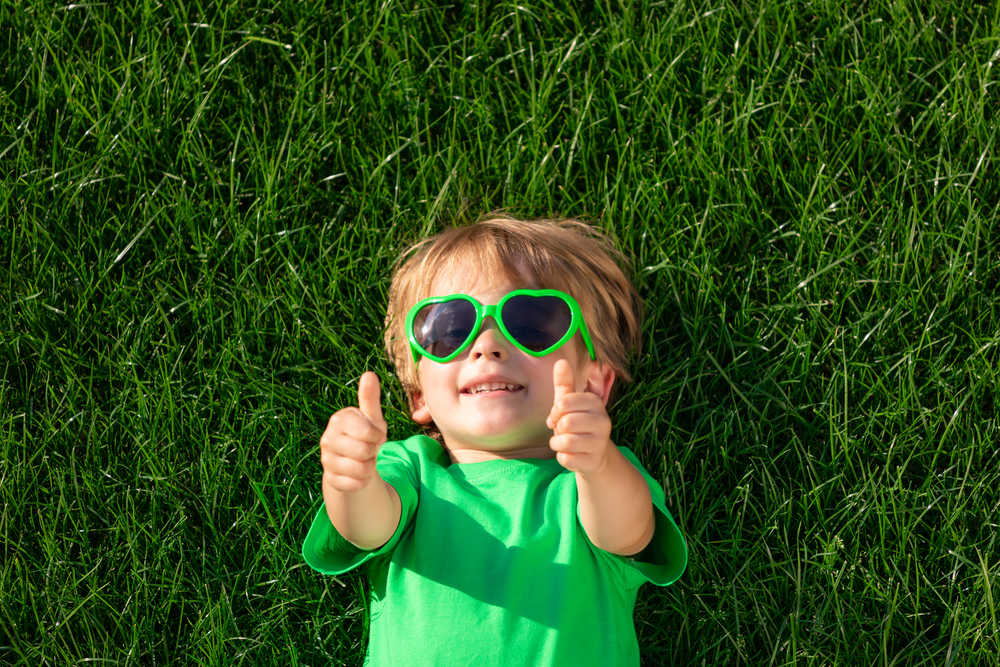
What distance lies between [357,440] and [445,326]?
0.54 meters

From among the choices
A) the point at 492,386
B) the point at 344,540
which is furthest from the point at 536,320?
the point at 344,540

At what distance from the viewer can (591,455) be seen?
185 centimetres

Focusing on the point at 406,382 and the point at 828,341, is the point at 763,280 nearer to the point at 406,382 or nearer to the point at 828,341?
the point at 828,341

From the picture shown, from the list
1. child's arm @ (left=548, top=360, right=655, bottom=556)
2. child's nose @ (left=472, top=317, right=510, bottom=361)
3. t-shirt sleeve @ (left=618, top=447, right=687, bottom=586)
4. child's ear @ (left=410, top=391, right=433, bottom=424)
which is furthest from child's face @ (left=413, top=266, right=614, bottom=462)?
t-shirt sleeve @ (left=618, top=447, right=687, bottom=586)

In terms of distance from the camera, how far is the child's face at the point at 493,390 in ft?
7.32

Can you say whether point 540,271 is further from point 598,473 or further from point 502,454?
point 598,473

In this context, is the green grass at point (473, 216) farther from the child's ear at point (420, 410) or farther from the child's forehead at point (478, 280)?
the child's forehead at point (478, 280)

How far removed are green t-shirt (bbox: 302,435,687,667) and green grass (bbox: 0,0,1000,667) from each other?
35cm

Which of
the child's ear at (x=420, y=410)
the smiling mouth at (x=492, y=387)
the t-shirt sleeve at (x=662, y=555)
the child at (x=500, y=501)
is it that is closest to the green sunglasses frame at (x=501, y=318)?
the child at (x=500, y=501)

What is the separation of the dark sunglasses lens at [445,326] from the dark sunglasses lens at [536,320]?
0.35ft

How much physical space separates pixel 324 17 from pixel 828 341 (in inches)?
80.7

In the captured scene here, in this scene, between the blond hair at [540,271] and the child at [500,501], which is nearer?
the child at [500,501]

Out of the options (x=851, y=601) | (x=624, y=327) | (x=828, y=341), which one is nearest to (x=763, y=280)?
(x=828, y=341)

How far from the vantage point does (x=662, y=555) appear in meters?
2.16
